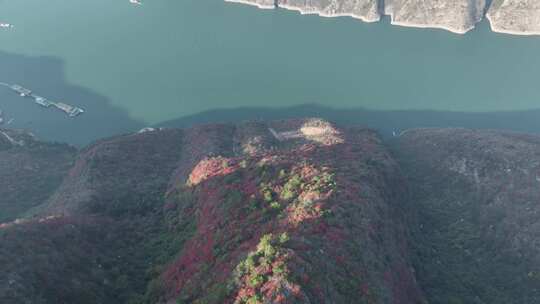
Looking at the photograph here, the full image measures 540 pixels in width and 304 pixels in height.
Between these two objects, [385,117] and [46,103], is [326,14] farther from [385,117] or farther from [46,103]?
[46,103]

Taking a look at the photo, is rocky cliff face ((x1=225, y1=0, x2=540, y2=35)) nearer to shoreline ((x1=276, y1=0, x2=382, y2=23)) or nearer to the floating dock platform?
shoreline ((x1=276, y1=0, x2=382, y2=23))

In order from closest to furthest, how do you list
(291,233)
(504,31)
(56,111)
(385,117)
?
(291,233) < (385,117) < (56,111) < (504,31)

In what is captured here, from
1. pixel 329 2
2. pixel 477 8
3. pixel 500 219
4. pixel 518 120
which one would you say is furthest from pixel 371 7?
pixel 500 219

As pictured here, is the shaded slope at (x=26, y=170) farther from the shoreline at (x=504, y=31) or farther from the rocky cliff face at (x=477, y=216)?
the shoreline at (x=504, y=31)

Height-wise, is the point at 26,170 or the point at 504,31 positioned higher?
the point at 504,31

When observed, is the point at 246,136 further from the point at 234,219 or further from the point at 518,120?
the point at 518,120

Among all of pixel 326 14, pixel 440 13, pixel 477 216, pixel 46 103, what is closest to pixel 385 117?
pixel 477 216

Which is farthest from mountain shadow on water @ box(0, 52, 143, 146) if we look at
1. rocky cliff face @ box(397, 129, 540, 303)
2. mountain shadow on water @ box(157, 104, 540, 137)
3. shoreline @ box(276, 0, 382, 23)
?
→ shoreline @ box(276, 0, 382, 23)
